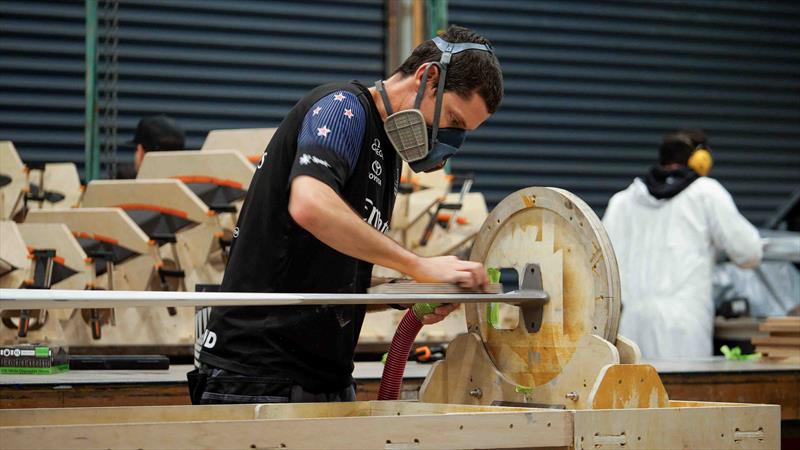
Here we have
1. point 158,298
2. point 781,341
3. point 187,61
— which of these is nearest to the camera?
point 158,298

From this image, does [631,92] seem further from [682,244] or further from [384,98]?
[384,98]

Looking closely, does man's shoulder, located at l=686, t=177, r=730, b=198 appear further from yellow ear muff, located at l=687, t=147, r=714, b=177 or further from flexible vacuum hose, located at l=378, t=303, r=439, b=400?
flexible vacuum hose, located at l=378, t=303, r=439, b=400

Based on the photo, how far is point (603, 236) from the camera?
245 cm

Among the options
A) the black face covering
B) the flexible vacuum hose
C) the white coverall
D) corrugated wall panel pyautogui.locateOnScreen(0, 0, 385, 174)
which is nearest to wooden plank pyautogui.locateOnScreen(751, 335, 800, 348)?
the white coverall

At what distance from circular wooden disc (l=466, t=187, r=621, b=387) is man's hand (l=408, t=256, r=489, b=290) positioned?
36 centimetres

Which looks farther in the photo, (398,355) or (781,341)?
(781,341)

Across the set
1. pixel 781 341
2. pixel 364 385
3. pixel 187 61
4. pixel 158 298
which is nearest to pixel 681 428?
pixel 158 298

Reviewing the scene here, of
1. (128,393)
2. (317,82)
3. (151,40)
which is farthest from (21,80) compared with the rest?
(128,393)

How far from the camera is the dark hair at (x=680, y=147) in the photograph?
231 inches

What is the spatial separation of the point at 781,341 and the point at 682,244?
1395mm

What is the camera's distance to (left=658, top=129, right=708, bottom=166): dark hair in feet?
19.2

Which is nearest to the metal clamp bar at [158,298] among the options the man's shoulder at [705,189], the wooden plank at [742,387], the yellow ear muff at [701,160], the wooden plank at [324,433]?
the wooden plank at [324,433]

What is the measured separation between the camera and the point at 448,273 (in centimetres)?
219

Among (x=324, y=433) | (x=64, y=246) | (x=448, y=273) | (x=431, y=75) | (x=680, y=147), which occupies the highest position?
(x=431, y=75)
